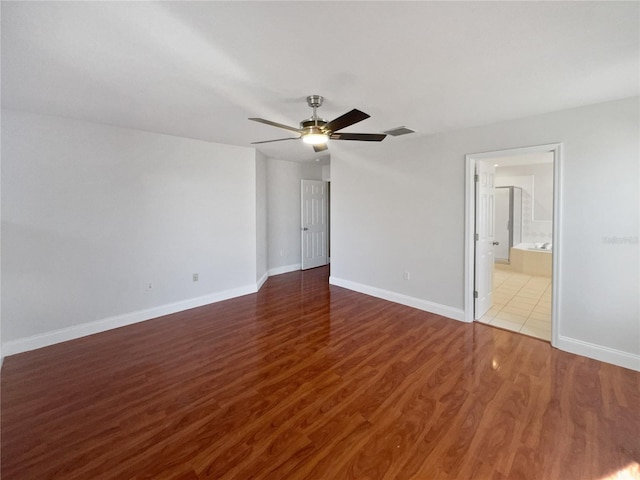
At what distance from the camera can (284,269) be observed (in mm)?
6297

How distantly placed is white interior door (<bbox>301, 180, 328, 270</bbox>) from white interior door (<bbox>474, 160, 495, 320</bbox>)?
3.76 metres

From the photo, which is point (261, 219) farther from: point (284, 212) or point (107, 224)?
point (107, 224)

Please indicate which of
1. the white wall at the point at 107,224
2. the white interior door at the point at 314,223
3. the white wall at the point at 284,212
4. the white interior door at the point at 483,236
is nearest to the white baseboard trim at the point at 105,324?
the white wall at the point at 107,224

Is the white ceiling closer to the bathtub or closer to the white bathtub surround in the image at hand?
the bathtub

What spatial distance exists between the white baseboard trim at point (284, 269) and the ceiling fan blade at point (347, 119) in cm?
418

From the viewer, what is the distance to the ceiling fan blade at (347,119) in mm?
2020

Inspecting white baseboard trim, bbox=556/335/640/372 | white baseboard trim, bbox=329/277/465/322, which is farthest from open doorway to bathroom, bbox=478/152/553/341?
white baseboard trim, bbox=556/335/640/372

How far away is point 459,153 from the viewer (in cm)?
357

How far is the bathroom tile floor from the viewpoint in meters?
3.43

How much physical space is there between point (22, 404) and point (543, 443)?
12.3ft

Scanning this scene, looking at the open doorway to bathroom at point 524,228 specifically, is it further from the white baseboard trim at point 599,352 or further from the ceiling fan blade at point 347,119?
the ceiling fan blade at point 347,119

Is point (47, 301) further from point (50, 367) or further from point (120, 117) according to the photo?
point (120, 117)

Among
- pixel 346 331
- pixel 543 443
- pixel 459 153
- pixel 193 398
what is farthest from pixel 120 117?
pixel 543 443

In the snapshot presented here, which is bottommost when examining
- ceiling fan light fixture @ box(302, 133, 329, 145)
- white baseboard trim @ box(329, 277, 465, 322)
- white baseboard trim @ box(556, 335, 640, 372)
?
white baseboard trim @ box(556, 335, 640, 372)
